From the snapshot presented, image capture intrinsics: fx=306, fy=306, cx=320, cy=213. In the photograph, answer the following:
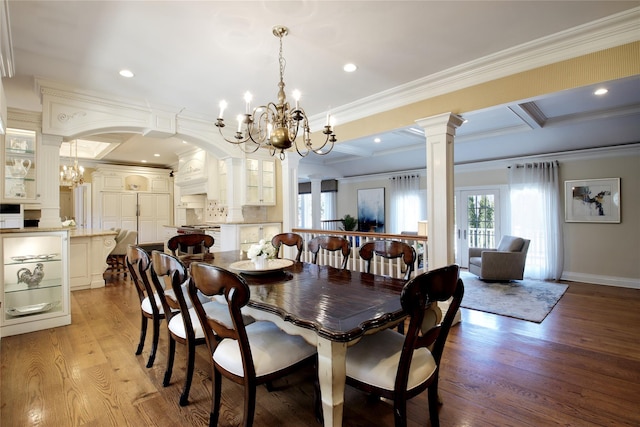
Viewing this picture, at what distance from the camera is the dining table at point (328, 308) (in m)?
1.34

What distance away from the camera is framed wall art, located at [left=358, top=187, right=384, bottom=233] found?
27.6 ft

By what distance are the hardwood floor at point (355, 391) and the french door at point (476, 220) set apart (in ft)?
11.4

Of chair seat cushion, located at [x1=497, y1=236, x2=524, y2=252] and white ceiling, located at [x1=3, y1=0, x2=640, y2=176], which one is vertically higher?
white ceiling, located at [x1=3, y1=0, x2=640, y2=176]

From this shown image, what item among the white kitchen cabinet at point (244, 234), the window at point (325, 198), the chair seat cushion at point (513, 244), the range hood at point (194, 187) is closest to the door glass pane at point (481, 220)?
the chair seat cushion at point (513, 244)

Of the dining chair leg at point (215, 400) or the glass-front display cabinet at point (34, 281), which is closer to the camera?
the dining chair leg at point (215, 400)

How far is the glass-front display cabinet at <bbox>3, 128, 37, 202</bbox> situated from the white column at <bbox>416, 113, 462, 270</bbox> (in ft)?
14.1

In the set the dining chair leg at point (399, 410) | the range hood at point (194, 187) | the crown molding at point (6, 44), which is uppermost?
the crown molding at point (6, 44)

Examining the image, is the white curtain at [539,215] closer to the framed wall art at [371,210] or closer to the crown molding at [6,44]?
the framed wall art at [371,210]

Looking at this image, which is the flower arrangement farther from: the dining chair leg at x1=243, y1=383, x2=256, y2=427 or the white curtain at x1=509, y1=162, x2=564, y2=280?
the white curtain at x1=509, y1=162, x2=564, y2=280

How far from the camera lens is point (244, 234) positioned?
4961 mm

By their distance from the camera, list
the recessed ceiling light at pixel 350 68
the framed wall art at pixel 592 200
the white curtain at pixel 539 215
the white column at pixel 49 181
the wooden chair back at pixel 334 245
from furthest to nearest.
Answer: the white curtain at pixel 539 215
the framed wall art at pixel 592 200
the white column at pixel 49 181
the recessed ceiling light at pixel 350 68
the wooden chair back at pixel 334 245

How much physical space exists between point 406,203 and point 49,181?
22.5 ft

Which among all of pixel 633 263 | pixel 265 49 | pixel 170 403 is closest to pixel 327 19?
pixel 265 49

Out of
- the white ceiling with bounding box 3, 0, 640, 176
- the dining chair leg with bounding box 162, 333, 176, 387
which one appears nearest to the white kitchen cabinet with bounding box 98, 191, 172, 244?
the white ceiling with bounding box 3, 0, 640, 176
